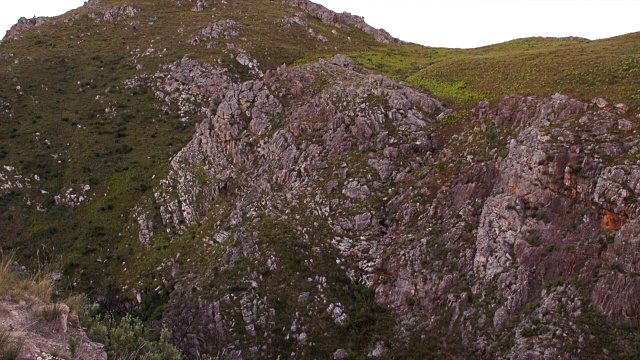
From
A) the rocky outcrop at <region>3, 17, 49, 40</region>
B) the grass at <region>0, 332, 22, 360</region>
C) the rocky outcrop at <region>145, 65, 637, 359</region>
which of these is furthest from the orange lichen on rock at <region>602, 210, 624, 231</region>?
the rocky outcrop at <region>3, 17, 49, 40</region>

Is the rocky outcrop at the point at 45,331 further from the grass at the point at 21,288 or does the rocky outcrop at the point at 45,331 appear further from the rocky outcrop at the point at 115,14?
the rocky outcrop at the point at 115,14

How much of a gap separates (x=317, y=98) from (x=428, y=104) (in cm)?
1053

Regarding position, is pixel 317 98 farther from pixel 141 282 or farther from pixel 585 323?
pixel 585 323

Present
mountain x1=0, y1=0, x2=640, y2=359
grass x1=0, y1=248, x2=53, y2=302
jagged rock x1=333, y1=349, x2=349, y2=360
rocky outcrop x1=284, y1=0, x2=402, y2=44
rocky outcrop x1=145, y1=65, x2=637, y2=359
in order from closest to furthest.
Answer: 1. grass x1=0, y1=248, x2=53, y2=302
2. rocky outcrop x1=145, y1=65, x2=637, y2=359
3. mountain x1=0, y1=0, x2=640, y2=359
4. jagged rock x1=333, y1=349, x2=349, y2=360
5. rocky outcrop x1=284, y1=0, x2=402, y2=44

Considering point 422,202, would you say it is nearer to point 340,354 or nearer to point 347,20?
point 340,354

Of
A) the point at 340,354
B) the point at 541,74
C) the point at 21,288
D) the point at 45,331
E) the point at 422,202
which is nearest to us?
the point at 45,331

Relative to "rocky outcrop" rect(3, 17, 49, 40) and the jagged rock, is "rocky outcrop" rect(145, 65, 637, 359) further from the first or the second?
"rocky outcrop" rect(3, 17, 49, 40)

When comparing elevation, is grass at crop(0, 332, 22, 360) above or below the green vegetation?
above

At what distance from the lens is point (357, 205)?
121ft

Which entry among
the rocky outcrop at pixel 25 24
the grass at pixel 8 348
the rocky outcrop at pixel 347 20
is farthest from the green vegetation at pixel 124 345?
the rocky outcrop at pixel 25 24

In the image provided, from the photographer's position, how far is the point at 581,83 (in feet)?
122

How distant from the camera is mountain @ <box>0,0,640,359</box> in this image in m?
26.4

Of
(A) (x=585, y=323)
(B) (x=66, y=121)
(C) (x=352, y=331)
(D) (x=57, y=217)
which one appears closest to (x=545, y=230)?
(A) (x=585, y=323)

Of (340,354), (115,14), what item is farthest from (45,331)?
(115,14)
